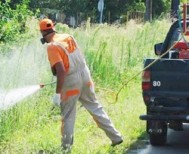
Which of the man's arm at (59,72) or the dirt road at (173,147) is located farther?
the dirt road at (173,147)

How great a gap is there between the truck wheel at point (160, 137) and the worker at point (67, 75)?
1.05 metres

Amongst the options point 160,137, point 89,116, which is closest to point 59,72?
point 160,137

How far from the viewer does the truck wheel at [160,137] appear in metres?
8.14

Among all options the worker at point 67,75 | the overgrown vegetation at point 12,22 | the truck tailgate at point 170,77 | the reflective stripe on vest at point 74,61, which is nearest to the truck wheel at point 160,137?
the truck tailgate at point 170,77

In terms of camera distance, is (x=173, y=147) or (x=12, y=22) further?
(x=12, y=22)

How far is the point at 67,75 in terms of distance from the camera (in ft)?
23.4

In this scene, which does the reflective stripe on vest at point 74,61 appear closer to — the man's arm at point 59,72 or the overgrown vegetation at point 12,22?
the man's arm at point 59,72

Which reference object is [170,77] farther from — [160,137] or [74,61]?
[74,61]

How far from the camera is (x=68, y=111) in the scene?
285 inches

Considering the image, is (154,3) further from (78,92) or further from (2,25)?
(78,92)

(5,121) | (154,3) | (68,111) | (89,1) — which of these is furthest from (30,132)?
(154,3)

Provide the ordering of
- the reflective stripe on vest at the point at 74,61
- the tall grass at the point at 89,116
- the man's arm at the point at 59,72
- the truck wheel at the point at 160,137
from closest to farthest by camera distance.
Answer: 1. the man's arm at the point at 59,72
2. the reflective stripe on vest at the point at 74,61
3. the tall grass at the point at 89,116
4. the truck wheel at the point at 160,137

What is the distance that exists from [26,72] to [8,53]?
0.52 metres

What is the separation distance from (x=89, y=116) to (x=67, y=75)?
251 cm
